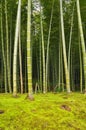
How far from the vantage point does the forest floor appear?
6.96 meters

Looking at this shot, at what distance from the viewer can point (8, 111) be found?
7.48 meters

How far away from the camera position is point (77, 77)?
94.9 ft

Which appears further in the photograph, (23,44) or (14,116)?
(23,44)

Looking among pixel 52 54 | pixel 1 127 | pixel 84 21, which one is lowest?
pixel 1 127

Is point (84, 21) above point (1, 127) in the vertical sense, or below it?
above

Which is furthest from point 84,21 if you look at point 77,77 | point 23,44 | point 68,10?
point 77,77

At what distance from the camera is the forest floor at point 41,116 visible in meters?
6.96

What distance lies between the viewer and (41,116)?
24.2ft

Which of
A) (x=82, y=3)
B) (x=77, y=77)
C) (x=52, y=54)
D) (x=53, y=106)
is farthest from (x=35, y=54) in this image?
(x=53, y=106)

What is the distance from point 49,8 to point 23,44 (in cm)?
627

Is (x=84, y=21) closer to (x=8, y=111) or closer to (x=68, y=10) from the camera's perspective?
(x=68, y=10)

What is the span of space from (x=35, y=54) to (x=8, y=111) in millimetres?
17064

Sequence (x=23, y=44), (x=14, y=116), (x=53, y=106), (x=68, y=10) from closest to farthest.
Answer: (x=14, y=116), (x=53, y=106), (x=68, y=10), (x=23, y=44)

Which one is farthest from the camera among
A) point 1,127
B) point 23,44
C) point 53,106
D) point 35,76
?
point 35,76
